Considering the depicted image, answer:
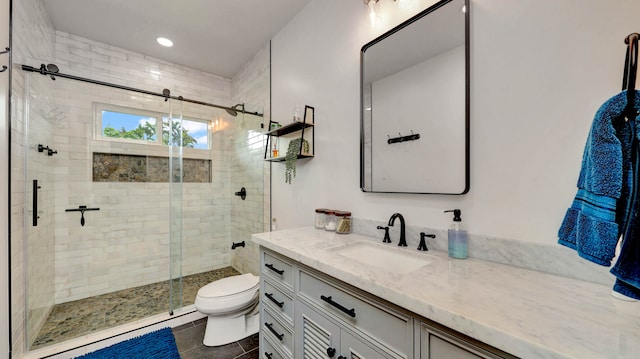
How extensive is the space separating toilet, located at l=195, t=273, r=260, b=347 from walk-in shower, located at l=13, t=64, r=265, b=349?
646mm

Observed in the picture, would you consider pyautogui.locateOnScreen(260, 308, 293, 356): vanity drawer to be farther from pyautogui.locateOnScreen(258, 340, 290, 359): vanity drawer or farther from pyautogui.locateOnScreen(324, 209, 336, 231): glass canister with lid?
pyautogui.locateOnScreen(324, 209, 336, 231): glass canister with lid

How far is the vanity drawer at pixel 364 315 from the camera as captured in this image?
782mm

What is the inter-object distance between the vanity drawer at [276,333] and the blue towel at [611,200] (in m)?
1.23

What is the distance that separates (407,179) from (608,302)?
86cm

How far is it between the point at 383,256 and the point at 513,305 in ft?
2.30

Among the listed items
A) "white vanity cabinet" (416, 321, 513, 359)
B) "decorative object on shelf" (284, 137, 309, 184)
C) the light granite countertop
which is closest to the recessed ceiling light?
"decorative object on shelf" (284, 137, 309, 184)

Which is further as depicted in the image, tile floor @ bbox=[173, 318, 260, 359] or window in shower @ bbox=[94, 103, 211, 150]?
window in shower @ bbox=[94, 103, 211, 150]

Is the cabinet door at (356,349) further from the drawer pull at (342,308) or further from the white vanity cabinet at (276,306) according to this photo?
→ the white vanity cabinet at (276,306)

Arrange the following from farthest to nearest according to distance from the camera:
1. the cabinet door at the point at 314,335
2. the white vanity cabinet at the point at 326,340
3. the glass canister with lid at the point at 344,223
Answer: the glass canister with lid at the point at 344,223, the cabinet door at the point at 314,335, the white vanity cabinet at the point at 326,340

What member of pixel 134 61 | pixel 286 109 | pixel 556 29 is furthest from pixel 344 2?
pixel 134 61

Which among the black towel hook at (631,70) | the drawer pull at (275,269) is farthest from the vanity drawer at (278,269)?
the black towel hook at (631,70)

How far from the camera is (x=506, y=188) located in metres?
1.04

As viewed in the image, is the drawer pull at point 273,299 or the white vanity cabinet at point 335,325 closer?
the white vanity cabinet at point 335,325

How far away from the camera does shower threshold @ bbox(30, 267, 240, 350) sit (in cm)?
201
